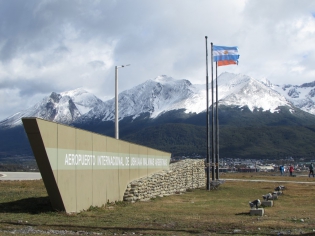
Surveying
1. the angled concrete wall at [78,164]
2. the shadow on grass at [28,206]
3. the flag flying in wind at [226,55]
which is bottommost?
the shadow on grass at [28,206]

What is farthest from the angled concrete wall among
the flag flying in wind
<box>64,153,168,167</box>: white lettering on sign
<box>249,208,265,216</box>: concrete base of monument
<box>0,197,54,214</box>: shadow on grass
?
the flag flying in wind

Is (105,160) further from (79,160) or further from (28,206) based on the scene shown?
(28,206)

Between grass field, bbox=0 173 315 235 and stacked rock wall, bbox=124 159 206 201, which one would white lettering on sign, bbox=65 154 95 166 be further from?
stacked rock wall, bbox=124 159 206 201

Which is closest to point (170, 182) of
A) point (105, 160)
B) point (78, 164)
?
point (105, 160)

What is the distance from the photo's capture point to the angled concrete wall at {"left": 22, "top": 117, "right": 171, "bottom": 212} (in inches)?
661

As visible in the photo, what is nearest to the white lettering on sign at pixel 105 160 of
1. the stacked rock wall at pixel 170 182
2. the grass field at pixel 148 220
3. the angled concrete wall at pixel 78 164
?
the angled concrete wall at pixel 78 164

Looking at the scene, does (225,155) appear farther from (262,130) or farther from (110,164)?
(110,164)

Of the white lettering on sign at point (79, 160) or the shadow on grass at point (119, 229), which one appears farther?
the white lettering on sign at point (79, 160)

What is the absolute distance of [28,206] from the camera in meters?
19.0

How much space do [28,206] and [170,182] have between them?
12.6 m

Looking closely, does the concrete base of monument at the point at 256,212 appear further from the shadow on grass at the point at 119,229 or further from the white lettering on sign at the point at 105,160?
the white lettering on sign at the point at 105,160

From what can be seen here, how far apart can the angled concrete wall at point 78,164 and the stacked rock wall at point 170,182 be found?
1.78ft

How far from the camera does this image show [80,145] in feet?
63.9

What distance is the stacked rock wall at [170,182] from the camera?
81.7ft
